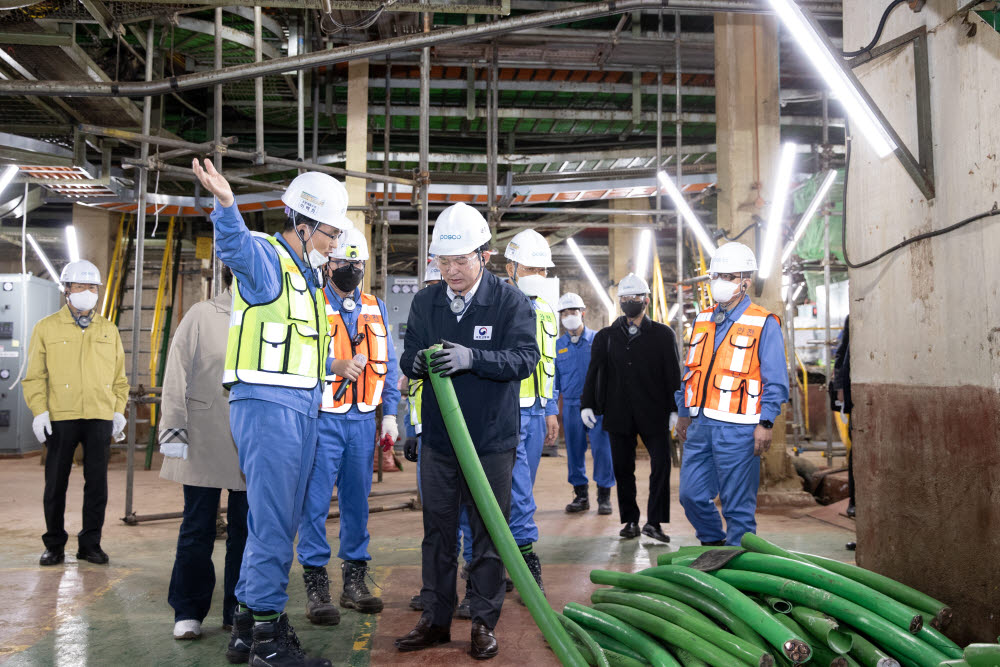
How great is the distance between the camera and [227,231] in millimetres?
2900

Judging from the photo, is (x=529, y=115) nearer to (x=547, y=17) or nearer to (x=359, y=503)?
(x=547, y=17)

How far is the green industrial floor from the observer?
11.5ft

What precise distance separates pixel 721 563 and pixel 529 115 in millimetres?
8207

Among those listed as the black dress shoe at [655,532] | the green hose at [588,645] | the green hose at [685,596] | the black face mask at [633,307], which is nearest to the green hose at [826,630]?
the green hose at [685,596]

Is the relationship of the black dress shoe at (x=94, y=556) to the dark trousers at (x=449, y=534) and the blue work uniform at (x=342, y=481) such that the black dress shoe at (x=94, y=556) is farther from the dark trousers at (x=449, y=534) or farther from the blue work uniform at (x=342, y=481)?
the dark trousers at (x=449, y=534)

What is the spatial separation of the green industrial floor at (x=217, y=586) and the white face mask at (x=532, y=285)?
6.06 ft

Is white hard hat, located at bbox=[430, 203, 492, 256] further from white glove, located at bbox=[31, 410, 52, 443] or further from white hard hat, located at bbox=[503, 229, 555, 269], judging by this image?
white glove, located at bbox=[31, 410, 52, 443]

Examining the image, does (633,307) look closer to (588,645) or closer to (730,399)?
(730,399)

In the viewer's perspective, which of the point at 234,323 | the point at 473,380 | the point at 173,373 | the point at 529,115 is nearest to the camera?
the point at 234,323

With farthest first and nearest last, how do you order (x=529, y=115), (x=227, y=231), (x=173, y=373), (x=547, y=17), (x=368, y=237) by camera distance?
(x=529, y=115), (x=368, y=237), (x=547, y=17), (x=173, y=373), (x=227, y=231)

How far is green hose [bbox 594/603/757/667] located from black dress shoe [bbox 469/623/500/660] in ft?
1.83

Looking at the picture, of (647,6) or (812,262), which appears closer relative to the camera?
(647,6)

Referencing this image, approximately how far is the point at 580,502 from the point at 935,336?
4.30 meters

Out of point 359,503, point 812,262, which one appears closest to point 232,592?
point 359,503
